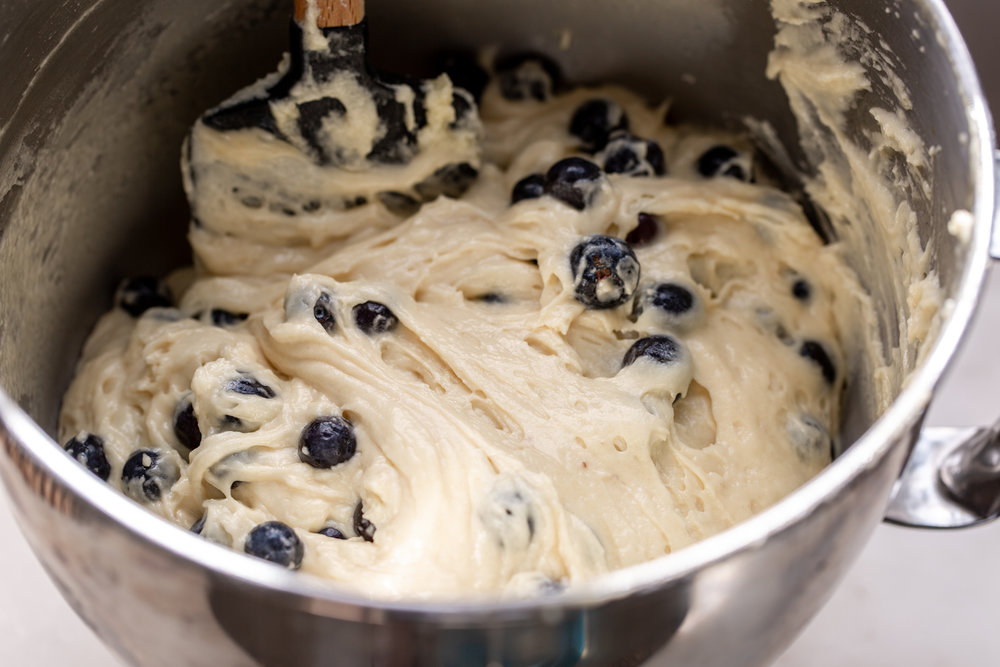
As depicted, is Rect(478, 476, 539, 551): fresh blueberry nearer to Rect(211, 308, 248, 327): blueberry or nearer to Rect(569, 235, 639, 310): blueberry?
Rect(569, 235, 639, 310): blueberry

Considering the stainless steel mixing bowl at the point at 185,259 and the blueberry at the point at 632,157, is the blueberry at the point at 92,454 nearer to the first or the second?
the stainless steel mixing bowl at the point at 185,259

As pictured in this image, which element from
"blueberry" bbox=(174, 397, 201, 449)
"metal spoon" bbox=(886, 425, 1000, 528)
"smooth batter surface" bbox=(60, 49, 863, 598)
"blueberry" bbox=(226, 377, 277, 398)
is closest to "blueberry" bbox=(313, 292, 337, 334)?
"smooth batter surface" bbox=(60, 49, 863, 598)

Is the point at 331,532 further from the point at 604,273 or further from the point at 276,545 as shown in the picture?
the point at 604,273

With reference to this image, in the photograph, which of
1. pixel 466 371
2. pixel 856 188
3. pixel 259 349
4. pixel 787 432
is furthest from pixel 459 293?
pixel 856 188

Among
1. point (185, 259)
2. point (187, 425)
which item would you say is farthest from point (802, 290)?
point (185, 259)

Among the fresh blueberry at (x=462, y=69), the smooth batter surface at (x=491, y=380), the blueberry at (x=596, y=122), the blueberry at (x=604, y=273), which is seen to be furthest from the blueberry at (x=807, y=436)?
the fresh blueberry at (x=462, y=69)

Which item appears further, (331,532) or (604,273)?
(604,273)
